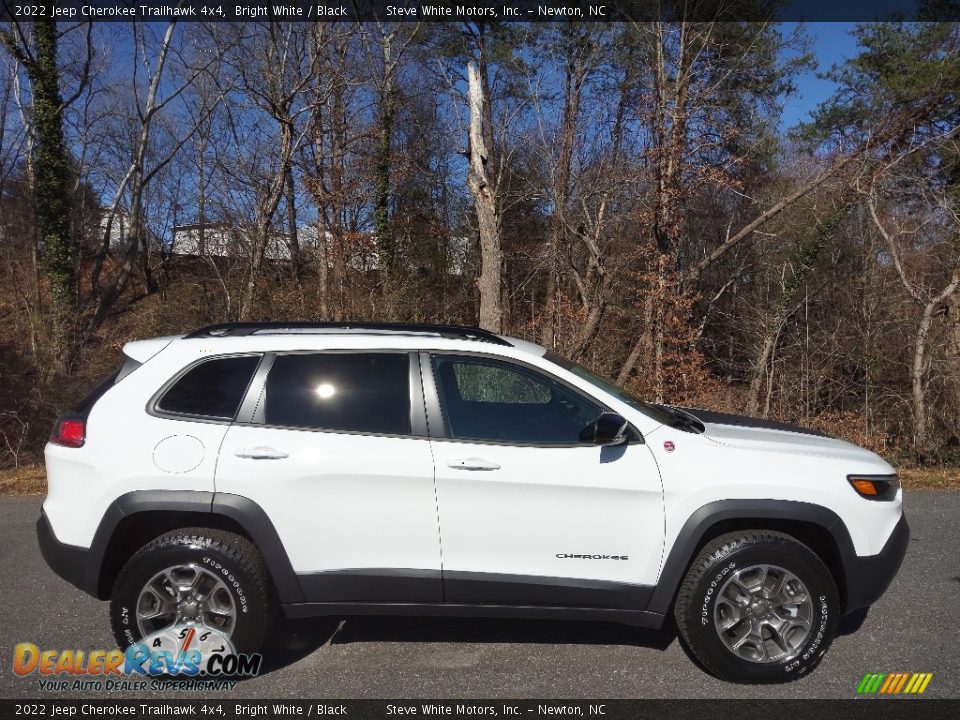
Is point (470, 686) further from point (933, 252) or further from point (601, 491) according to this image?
point (933, 252)

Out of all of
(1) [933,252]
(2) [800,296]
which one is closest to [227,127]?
(2) [800,296]

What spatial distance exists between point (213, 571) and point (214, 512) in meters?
0.30

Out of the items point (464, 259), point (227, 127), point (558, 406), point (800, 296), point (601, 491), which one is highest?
point (227, 127)

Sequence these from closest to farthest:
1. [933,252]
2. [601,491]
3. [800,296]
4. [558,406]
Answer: [601,491] → [558,406] → [933,252] → [800,296]

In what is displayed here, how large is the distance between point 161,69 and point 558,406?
59.8 ft

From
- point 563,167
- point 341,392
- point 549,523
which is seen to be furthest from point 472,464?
point 563,167

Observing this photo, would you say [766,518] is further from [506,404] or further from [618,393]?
[506,404]

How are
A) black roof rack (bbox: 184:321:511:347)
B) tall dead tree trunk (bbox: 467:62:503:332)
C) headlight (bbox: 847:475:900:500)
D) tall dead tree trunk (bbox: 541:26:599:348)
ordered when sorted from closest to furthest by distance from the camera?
headlight (bbox: 847:475:900:500), black roof rack (bbox: 184:321:511:347), tall dead tree trunk (bbox: 467:62:503:332), tall dead tree trunk (bbox: 541:26:599:348)

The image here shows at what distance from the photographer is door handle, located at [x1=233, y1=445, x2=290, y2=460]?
3.48 m

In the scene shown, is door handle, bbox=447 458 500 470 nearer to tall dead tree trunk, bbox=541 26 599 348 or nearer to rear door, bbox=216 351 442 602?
rear door, bbox=216 351 442 602

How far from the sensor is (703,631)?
3.49m

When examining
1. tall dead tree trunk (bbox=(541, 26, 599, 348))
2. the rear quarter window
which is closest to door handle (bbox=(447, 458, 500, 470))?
the rear quarter window

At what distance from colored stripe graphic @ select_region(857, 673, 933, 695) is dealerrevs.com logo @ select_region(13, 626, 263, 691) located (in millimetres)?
3074

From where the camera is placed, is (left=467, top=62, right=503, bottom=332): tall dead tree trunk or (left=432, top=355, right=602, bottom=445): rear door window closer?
(left=432, top=355, right=602, bottom=445): rear door window
